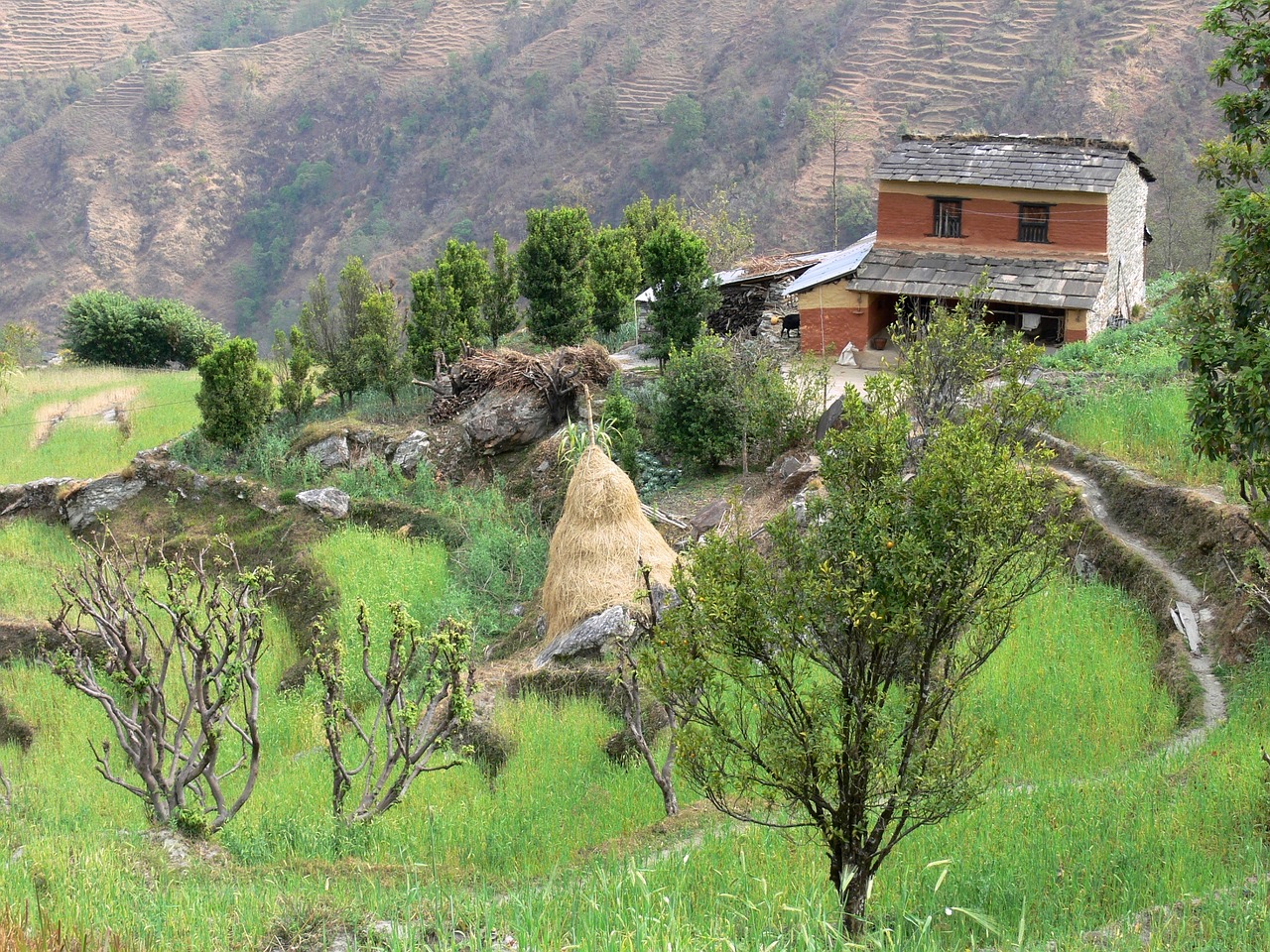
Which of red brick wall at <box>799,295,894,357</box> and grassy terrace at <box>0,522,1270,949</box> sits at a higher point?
grassy terrace at <box>0,522,1270,949</box>

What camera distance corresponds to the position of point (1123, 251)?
26.9 meters

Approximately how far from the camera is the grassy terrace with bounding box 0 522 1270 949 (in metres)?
6.25

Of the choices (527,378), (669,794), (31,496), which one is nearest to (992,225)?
(527,378)

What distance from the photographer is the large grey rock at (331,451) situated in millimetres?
22547

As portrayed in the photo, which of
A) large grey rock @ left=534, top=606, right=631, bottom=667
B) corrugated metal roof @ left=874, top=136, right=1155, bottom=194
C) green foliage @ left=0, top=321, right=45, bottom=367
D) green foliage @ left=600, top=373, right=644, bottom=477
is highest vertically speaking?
corrugated metal roof @ left=874, top=136, right=1155, bottom=194

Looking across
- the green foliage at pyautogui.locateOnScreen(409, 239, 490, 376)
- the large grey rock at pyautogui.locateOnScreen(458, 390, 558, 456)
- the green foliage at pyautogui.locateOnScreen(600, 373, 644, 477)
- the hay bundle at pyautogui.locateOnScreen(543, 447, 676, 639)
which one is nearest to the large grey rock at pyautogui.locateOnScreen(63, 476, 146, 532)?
the green foliage at pyautogui.locateOnScreen(409, 239, 490, 376)

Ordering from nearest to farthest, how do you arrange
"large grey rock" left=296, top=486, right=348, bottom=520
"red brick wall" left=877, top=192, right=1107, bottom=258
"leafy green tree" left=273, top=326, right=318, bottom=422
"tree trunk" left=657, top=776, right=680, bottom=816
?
"tree trunk" left=657, top=776, right=680, bottom=816
"large grey rock" left=296, top=486, right=348, bottom=520
"leafy green tree" left=273, top=326, right=318, bottom=422
"red brick wall" left=877, top=192, right=1107, bottom=258

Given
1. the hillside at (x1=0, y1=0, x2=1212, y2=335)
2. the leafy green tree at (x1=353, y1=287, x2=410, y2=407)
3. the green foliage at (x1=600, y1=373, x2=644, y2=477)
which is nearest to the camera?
the green foliage at (x1=600, y1=373, x2=644, y2=477)

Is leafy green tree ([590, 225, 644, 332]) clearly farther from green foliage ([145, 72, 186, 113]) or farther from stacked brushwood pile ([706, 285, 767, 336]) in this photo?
green foliage ([145, 72, 186, 113])

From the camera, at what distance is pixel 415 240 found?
7375cm

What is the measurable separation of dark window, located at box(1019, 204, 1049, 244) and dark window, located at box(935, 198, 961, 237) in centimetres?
136

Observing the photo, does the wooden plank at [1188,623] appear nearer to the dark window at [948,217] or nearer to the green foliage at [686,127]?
the dark window at [948,217]

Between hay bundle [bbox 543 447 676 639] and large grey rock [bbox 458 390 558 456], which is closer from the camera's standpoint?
hay bundle [bbox 543 447 676 639]

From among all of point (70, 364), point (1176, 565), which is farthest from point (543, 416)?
point (70, 364)
